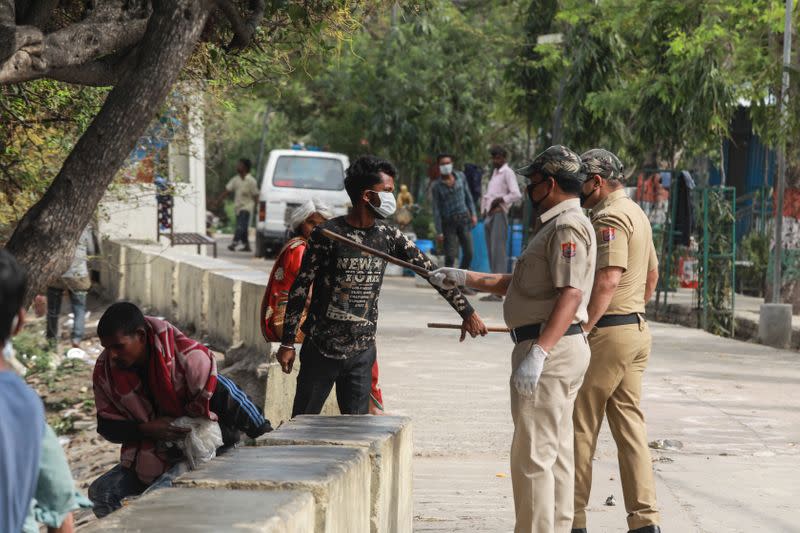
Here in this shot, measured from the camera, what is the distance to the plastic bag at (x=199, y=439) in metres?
5.75

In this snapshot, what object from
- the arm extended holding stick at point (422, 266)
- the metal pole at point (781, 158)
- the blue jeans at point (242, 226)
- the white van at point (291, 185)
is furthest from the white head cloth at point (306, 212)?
the blue jeans at point (242, 226)

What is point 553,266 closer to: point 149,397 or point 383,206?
point 383,206

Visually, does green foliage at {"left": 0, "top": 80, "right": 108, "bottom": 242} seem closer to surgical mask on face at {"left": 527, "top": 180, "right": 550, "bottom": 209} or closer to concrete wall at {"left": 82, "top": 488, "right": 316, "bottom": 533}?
surgical mask on face at {"left": 527, "top": 180, "right": 550, "bottom": 209}

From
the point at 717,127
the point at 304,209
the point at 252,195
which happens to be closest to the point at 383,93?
the point at 252,195

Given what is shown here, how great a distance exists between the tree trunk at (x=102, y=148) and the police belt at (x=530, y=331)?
6.26 ft

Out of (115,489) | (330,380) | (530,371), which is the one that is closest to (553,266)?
(530,371)

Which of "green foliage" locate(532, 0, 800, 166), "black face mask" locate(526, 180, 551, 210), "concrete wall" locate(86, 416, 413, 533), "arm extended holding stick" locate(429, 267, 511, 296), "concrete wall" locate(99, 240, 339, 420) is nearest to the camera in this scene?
"concrete wall" locate(86, 416, 413, 533)

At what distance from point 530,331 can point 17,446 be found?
10.0 ft

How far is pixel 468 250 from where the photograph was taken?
60.9 ft

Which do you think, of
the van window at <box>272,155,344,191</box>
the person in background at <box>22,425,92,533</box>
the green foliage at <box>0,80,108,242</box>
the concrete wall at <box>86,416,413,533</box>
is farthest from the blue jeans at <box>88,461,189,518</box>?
the van window at <box>272,155,344,191</box>

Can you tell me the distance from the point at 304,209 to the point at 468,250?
1085 centimetres

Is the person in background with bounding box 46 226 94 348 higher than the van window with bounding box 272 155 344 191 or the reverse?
the reverse

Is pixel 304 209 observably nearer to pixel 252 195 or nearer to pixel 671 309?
pixel 671 309

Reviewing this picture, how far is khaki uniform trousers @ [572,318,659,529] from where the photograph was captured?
20.6ft
